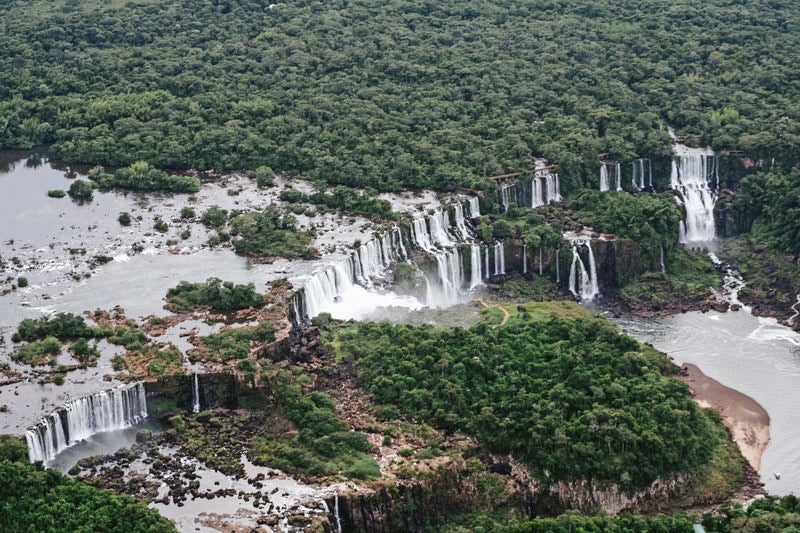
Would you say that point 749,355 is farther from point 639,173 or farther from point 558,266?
point 639,173

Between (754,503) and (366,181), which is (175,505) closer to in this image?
(754,503)

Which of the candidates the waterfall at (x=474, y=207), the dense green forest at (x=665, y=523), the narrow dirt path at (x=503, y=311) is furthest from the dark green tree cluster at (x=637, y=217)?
the dense green forest at (x=665, y=523)

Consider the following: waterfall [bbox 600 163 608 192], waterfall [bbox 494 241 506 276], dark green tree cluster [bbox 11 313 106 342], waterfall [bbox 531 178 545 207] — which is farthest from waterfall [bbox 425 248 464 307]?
dark green tree cluster [bbox 11 313 106 342]

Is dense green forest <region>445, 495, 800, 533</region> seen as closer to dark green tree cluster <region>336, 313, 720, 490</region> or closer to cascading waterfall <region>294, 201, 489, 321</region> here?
dark green tree cluster <region>336, 313, 720, 490</region>

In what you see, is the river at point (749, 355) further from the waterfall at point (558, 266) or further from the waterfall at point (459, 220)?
the waterfall at point (459, 220)

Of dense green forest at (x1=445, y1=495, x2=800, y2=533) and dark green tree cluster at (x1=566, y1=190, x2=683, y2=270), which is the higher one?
dark green tree cluster at (x1=566, y1=190, x2=683, y2=270)

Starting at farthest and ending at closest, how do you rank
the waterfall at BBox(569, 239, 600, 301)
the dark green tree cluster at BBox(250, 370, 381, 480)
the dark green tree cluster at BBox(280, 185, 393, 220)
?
1. the dark green tree cluster at BBox(280, 185, 393, 220)
2. the waterfall at BBox(569, 239, 600, 301)
3. the dark green tree cluster at BBox(250, 370, 381, 480)

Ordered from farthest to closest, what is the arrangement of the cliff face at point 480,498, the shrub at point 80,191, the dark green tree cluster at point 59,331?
1. the shrub at point 80,191
2. the dark green tree cluster at point 59,331
3. the cliff face at point 480,498
